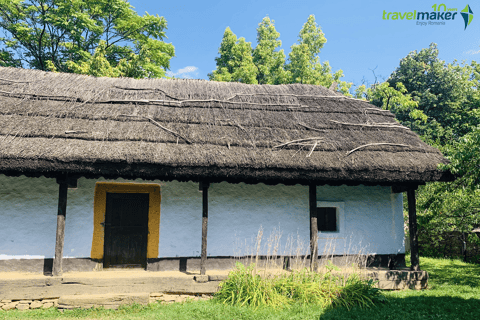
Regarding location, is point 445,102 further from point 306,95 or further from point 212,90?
point 212,90

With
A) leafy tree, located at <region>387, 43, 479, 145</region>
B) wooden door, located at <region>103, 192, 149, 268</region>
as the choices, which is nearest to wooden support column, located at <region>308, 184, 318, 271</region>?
wooden door, located at <region>103, 192, 149, 268</region>

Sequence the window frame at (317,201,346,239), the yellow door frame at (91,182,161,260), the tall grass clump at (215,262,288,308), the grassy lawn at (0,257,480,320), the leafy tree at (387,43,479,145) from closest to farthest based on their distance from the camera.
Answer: the grassy lawn at (0,257,480,320), the tall grass clump at (215,262,288,308), the yellow door frame at (91,182,161,260), the window frame at (317,201,346,239), the leafy tree at (387,43,479,145)

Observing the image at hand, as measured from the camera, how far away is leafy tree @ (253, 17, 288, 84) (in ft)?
59.8

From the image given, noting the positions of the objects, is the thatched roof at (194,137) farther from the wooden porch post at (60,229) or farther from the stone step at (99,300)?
the stone step at (99,300)

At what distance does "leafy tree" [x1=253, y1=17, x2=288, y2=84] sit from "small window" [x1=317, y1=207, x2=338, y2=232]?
12.0 meters

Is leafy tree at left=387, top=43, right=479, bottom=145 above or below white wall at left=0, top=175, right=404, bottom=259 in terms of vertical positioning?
above

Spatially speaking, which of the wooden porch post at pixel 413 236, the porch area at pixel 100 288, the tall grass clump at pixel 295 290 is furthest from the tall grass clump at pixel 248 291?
the wooden porch post at pixel 413 236

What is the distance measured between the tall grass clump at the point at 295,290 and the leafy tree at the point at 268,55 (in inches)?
550

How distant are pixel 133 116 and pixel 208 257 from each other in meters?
3.13

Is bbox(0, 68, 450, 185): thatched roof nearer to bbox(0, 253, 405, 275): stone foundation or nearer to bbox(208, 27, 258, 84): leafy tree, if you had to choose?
bbox(0, 253, 405, 275): stone foundation

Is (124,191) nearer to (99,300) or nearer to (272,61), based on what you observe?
(99,300)

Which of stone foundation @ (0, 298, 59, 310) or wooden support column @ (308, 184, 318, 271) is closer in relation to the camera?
stone foundation @ (0, 298, 59, 310)

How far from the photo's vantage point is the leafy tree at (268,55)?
18234 millimetres

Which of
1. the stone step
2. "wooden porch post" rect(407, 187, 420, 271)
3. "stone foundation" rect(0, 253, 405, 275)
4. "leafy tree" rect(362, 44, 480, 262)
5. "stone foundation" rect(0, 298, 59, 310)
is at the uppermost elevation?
"leafy tree" rect(362, 44, 480, 262)
